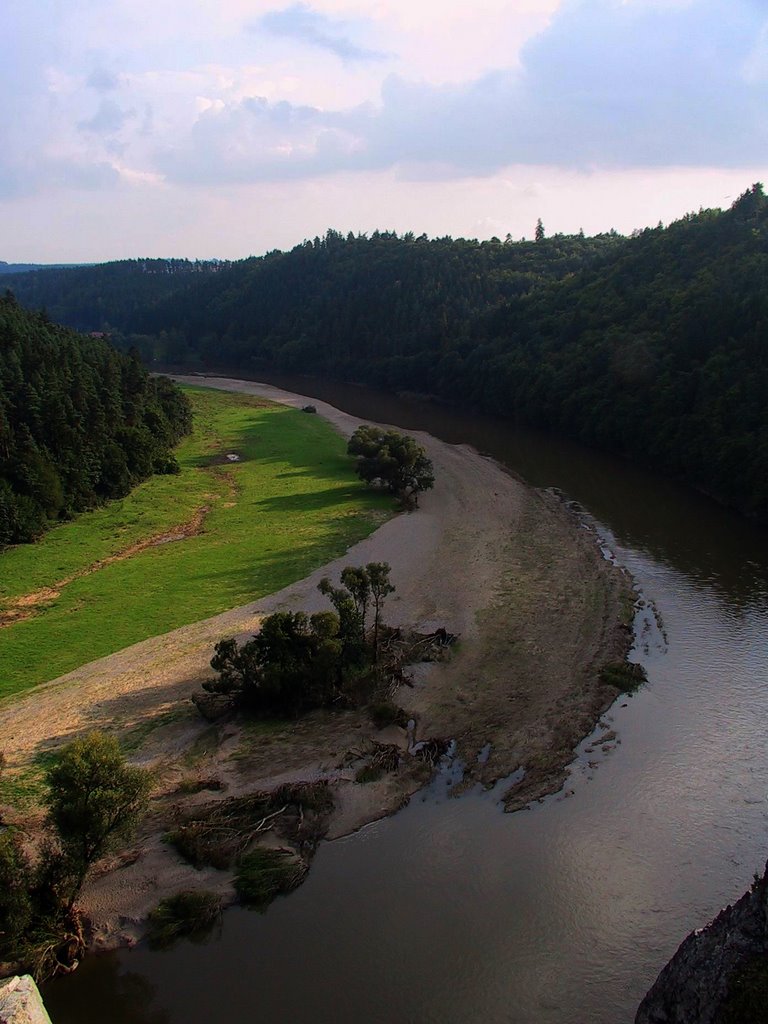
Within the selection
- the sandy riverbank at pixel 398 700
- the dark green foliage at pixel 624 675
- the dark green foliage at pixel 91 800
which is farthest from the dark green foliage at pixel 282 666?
the dark green foliage at pixel 624 675

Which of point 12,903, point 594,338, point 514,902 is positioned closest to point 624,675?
point 514,902

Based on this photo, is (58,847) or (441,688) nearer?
(58,847)

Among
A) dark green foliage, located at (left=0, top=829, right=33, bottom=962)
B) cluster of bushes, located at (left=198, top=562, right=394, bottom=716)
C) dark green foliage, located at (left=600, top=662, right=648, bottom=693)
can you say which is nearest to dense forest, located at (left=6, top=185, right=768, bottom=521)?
dark green foliage, located at (left=600, top=662, right=648, bottom=693)

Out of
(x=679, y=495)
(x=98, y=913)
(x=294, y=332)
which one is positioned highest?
(x=294, y=332)

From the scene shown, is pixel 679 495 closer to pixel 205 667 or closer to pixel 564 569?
pixel 564 569

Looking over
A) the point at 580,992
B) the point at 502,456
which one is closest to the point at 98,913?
the point at 580,992

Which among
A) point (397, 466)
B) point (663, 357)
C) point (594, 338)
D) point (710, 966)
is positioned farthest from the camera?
point (594, 338)

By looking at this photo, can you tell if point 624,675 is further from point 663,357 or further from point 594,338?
point 594,338
